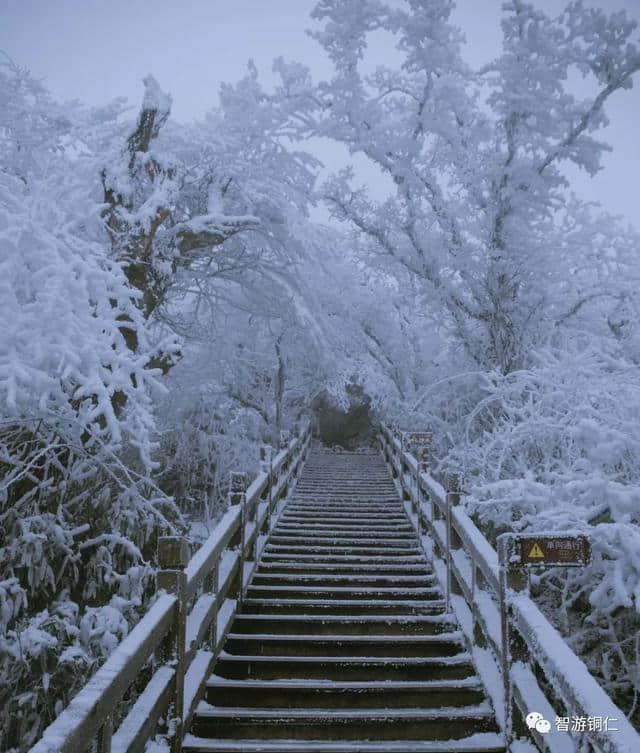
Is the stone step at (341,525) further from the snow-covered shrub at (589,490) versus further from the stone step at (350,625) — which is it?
the stone step at (350,625)

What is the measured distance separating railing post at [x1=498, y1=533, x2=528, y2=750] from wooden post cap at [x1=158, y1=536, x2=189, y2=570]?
202cm

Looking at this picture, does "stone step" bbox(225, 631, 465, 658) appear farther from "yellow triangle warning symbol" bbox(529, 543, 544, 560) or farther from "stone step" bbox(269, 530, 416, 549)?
"stone step" bbox(269, 530, 416, 549)

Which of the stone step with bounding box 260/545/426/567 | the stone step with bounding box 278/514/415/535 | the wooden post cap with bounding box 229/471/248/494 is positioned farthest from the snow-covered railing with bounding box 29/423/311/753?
the stone step with bounding box 278/514/415/535

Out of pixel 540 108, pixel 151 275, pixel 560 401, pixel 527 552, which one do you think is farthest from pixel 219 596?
pixel 540 108

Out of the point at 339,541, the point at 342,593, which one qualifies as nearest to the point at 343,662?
the point at 342,593

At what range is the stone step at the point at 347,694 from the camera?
455cm

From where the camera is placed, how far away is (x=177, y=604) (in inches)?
142

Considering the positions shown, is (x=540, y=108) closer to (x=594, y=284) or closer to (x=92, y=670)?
(x=594, y=284)

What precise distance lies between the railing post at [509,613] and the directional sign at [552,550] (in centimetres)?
11

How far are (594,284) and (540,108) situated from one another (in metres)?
3.57

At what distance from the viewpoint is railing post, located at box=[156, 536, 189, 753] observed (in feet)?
11.8

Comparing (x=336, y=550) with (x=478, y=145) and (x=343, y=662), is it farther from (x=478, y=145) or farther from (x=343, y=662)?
(x=478, y=145)

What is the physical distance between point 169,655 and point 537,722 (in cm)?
216

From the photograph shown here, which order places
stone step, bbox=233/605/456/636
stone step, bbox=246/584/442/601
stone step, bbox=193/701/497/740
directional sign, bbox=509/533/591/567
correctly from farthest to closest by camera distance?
1. stone step, bbox=246/584/442/601
2. stone step, bbox=233/605/456/636
3. stone step, bbox=193/701/497/740
4. directional sign, bbox=509/533/591/567
